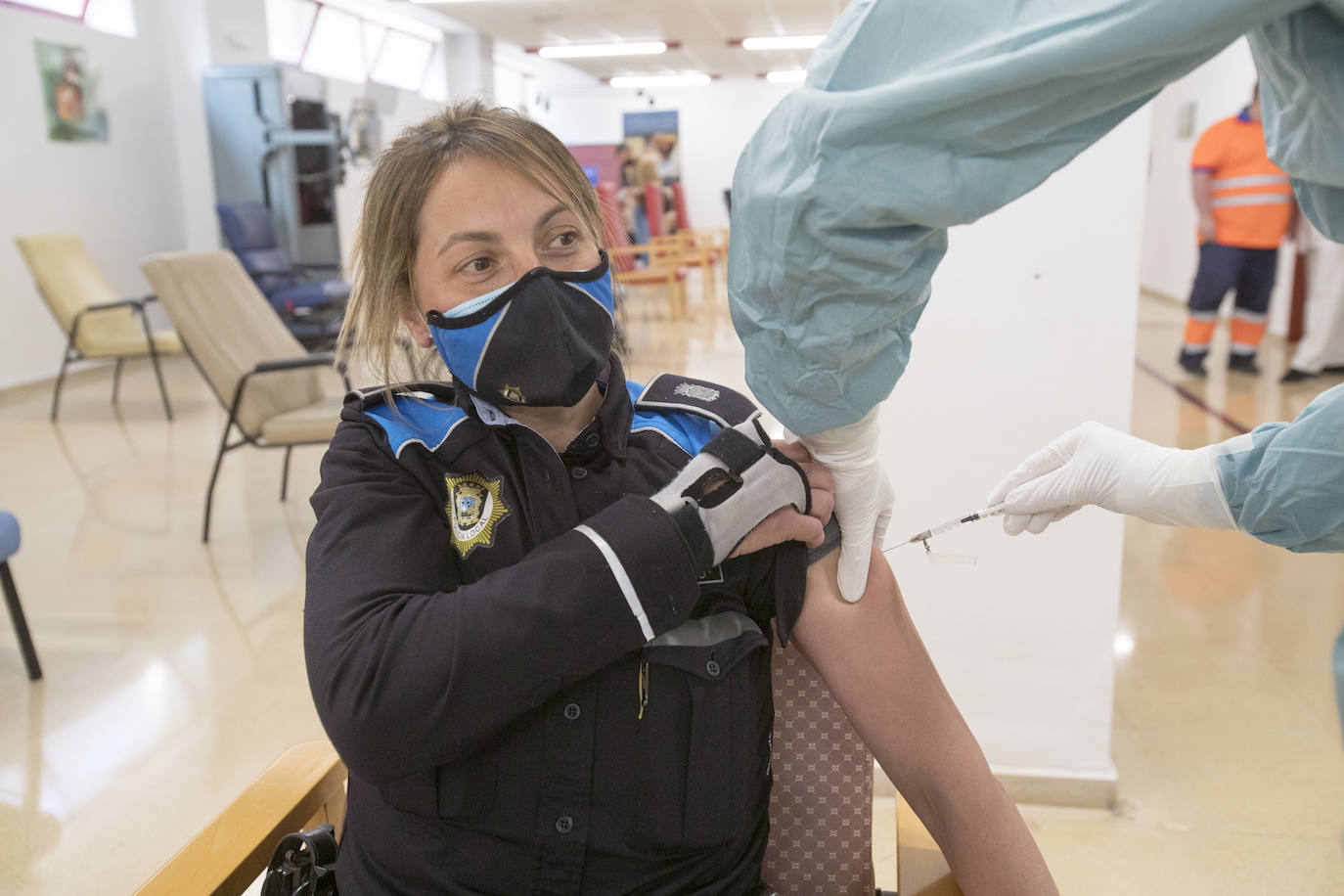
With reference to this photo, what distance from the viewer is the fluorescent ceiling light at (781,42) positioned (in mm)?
12758

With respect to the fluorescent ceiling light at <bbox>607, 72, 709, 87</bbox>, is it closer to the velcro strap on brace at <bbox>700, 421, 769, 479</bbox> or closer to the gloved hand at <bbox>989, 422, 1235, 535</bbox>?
the gloved hand at <bbox>989, 422, 1235, 535</bbox>

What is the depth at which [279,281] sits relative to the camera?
7.59 metres

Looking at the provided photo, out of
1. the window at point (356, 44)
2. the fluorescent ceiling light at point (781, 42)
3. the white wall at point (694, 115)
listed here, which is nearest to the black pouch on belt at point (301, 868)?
the window at point (356, 44)

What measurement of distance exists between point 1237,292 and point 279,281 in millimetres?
6641

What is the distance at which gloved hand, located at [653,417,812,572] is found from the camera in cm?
89

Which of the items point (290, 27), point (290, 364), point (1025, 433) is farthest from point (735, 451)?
point (290, 27)

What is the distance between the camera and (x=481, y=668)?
2.79 ft

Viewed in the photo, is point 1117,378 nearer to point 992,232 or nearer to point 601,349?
point 992,232

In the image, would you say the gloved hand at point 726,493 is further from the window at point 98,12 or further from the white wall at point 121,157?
the window at point 98,12

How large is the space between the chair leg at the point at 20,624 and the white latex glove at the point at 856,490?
238 cm

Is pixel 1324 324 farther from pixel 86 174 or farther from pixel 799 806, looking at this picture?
pixel 86 174

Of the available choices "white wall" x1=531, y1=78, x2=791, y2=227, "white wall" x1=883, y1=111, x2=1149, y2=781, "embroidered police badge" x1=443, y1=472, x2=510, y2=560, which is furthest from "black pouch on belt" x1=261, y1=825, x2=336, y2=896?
"white wall" x1=531, y1=78, x2=791, y2=227

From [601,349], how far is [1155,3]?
688mm

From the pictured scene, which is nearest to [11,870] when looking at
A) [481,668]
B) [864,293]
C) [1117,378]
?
[481,668]
